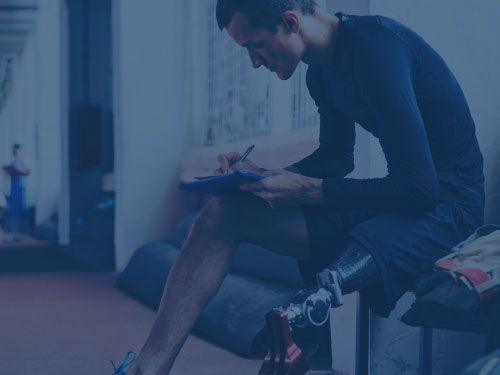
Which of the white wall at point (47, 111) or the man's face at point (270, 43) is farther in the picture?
the white wall at point (47, 111)

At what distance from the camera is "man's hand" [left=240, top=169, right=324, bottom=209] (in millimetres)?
1398

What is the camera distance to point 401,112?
1.28 meters

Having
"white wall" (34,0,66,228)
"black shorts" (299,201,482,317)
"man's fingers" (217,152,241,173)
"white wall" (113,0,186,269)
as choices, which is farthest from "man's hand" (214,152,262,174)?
"white wall" (34,0,66,228)

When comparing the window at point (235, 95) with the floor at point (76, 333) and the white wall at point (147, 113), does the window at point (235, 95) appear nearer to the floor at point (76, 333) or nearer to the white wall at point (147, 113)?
the white wall at point (147, 113)

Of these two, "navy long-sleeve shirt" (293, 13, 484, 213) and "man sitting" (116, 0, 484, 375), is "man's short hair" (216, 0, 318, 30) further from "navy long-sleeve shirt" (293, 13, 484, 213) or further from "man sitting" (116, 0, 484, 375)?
"navy long-sleeve shirt" (293, 13, 484, 213)

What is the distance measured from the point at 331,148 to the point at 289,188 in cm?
39

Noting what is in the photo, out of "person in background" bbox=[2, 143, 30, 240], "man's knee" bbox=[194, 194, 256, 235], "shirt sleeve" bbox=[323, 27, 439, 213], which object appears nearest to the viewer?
"shirt sleeve" bbox=[323, 27, 439, 213]

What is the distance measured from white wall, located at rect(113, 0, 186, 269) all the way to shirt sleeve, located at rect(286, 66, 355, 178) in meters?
3.26

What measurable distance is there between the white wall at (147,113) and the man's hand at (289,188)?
3.56 m

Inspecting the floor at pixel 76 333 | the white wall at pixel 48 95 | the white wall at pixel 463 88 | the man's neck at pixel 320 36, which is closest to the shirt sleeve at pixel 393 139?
the man's neck at pixel 320 36

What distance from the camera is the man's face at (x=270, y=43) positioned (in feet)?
4.71

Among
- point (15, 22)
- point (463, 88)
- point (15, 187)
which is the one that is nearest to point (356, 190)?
point (463, 88)

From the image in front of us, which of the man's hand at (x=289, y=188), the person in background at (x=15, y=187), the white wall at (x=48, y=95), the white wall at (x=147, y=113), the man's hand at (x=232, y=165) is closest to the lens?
the man's hand at (x=289, y=188)

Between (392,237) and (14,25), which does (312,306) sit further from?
(14,25)
